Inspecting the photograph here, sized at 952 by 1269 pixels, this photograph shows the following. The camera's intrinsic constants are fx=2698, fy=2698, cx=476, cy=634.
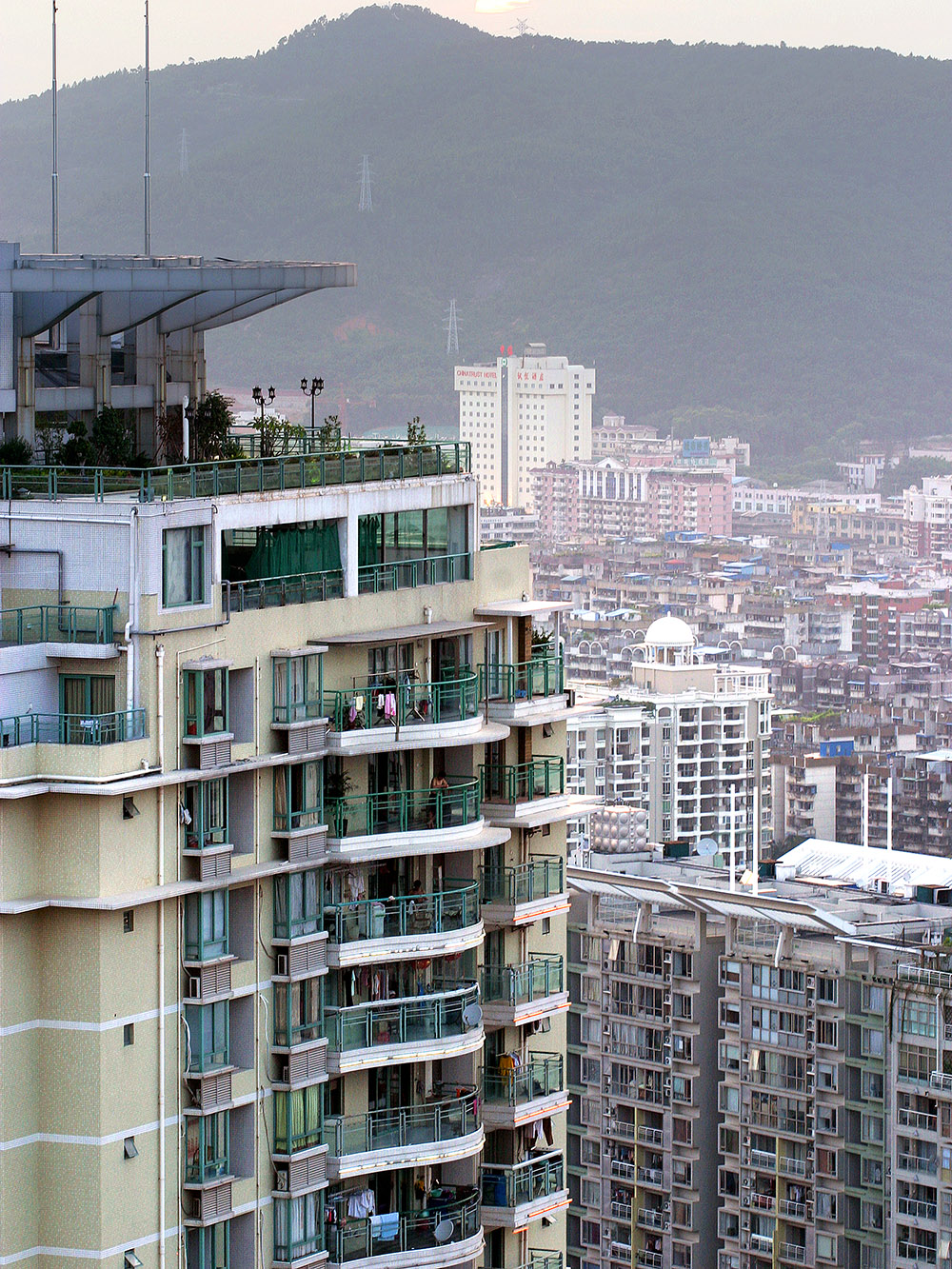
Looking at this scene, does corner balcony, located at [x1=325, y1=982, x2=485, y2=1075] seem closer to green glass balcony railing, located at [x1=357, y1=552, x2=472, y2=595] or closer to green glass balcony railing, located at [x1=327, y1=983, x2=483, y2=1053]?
green glass balcony railing, located at [x1=327, y1=983, x2=483, y2=1053]

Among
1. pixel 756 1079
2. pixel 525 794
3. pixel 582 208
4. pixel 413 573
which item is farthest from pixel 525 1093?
pixel 582 208

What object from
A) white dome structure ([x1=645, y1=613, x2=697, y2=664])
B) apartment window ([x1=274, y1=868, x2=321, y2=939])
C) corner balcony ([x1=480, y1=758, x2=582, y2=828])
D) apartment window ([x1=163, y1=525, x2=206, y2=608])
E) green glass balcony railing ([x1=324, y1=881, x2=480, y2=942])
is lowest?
white dome structure ([x1=645, y1=613, x2=697, y2=664])

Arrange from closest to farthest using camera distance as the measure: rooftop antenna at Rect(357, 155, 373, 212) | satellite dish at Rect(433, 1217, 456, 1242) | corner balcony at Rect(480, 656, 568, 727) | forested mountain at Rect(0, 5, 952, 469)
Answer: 1. satellite dish at Rect(433, 1217, 456, 1242)
2. corner balcony at Rect(480, 656, 568, 727)
3. forested mountain at Rect(0, 5, 952, 469)
4. rooftop antenna at Rect(357, 155, 373, 212)

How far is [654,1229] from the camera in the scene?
86.6 feet

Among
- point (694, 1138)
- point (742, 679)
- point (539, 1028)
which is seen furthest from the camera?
point (742, 679)

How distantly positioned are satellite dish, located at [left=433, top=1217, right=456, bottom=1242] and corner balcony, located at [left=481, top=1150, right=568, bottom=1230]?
1081mm

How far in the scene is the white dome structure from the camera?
3024 inches

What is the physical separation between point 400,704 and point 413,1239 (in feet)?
7.95

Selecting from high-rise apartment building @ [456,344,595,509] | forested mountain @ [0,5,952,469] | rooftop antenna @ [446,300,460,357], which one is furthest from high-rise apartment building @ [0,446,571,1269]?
rooftop antenna @ [446,300,460,357]

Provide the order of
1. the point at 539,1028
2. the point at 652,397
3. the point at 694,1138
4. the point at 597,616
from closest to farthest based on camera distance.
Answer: the point at 539,1028 → the point at 694,1138 → the point at 597,616 → the point at 652,397

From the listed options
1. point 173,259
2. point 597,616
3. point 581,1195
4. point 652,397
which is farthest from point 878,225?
point 173,259

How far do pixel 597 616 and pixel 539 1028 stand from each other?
91.1 metres

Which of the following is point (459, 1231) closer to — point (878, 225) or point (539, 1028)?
point (539, 1028)

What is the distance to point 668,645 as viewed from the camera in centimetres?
7688
